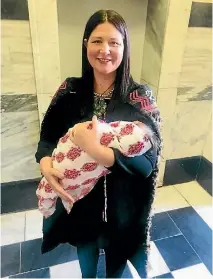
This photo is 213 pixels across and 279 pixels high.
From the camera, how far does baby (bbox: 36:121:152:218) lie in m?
0.65

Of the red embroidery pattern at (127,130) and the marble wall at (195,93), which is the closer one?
the red embroidery pattern at (127,130)

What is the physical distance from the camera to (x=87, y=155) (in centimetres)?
67

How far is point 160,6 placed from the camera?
131 cm

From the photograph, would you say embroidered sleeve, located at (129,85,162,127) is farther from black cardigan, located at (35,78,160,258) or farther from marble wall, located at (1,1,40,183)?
marble wall, located at (1,1,40,183)

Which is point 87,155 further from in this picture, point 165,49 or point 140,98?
point 165,49

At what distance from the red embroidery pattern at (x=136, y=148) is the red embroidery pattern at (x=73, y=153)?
0.13m

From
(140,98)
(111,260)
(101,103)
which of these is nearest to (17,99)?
(101,103)

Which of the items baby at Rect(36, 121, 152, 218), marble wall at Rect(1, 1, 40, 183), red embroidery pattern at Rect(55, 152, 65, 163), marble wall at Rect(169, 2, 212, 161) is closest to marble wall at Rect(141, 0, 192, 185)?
marble wall at Rect(169, 2, 212, 161)

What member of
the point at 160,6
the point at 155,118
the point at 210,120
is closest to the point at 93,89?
the point at 155,118

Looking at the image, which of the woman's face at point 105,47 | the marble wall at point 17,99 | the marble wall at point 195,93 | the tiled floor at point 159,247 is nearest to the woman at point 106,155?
the woman's face at point 105,47

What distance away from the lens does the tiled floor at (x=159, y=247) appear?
123 centimetres

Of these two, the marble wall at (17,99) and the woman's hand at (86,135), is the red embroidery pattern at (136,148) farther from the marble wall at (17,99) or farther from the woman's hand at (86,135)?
the marble wall at (17,99)

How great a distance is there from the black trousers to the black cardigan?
0.11 feet

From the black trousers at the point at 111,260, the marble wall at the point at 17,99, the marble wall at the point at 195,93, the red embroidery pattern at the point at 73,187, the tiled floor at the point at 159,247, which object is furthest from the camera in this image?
the marble wall at the point at 195,93
